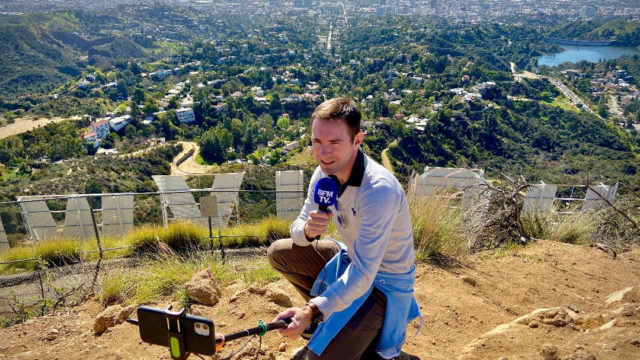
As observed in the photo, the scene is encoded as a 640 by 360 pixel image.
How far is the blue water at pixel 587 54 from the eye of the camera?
3327 inches

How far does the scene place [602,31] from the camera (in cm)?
10112

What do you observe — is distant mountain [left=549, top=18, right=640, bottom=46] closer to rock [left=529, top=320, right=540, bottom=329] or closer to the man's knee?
rock [left=529, top=320, right=540, bottom=329]

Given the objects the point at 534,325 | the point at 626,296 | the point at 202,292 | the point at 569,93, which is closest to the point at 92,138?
the point at 202,292

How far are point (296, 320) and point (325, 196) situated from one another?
0.52 m

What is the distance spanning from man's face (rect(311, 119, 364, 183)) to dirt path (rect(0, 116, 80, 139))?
175ft

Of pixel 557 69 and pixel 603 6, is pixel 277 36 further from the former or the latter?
pixel 603 6

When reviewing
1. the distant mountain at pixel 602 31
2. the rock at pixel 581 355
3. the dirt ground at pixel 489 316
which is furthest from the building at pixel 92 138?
the distant mountain at pixel 602 31

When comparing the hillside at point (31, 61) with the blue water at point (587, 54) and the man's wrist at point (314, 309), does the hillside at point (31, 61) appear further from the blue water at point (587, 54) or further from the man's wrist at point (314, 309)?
the blue water at point (587, 54)

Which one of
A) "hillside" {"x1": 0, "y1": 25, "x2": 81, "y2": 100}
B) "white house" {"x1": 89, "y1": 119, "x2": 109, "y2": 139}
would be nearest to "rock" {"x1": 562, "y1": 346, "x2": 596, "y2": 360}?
"white house" {"x1": 89, "y1": 119, "x2": 109, "y2": 139}

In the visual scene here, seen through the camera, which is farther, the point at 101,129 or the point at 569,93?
the point at 569,93

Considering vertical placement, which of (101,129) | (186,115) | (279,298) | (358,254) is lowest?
(101,129)

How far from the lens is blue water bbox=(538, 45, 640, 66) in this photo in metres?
84.5

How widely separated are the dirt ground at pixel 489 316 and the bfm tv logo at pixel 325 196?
3.20 ft

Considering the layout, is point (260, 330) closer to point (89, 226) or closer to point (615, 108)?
point (89, 226)
